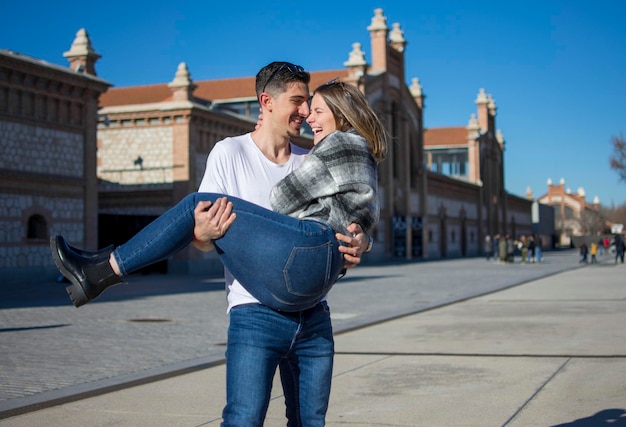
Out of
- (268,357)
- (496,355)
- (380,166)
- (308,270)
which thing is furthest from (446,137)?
(308,270)

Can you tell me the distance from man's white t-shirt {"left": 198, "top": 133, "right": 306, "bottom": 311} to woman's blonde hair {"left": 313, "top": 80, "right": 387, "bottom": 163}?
1.15ft

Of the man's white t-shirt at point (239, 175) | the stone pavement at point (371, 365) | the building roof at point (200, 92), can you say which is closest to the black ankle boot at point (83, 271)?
the man's white t-shirt at point (239, 175)

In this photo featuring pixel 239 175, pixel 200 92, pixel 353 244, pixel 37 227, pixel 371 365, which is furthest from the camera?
pixel 200 92

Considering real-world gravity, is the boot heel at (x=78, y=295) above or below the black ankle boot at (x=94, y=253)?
below

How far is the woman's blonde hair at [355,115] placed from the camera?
351 cm

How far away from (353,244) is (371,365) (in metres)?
5.80

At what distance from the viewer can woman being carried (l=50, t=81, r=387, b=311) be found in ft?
10.2

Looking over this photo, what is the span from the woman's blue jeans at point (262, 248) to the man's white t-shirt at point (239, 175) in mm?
265

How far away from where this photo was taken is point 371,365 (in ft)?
29.2

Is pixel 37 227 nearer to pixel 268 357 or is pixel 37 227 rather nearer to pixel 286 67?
pixel 286 67

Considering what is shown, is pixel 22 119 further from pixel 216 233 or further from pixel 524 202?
pixel 524 202

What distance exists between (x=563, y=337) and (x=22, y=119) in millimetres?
20230

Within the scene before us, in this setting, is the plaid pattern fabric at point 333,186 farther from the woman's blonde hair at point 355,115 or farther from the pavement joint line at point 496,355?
the pavement joint line at point 496,355

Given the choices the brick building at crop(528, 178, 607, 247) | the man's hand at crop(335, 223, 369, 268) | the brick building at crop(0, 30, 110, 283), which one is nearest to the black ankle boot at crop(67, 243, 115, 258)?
the man's hand at crop(335, 223, 369, 268)
